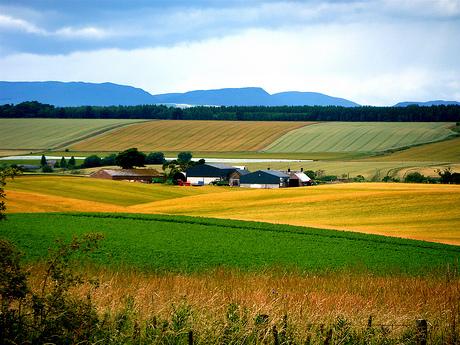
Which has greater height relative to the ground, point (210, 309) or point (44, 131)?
point (44, 131)

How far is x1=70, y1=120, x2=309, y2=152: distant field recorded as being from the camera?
146m

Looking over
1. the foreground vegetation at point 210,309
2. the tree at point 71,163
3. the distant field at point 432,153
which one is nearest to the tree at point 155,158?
the tree at point 71,163

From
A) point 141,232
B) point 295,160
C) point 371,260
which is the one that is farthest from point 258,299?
point 295,160

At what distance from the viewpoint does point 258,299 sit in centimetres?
1547

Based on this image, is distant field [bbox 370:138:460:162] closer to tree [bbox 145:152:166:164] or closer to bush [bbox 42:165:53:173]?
tree [bbox 145:152:166:164]

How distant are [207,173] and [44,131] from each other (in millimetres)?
66956

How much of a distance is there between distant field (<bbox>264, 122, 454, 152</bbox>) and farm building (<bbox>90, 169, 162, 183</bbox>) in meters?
39.3

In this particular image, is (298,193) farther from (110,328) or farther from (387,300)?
(110,328)

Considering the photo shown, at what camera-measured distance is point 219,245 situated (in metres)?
29.0

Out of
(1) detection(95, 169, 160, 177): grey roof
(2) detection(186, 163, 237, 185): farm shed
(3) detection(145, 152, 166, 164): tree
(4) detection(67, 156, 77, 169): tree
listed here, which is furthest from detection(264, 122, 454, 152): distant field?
(4) detection(67, 156, 77, 169): tree

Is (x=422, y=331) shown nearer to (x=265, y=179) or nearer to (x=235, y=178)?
(x=265, y=179)

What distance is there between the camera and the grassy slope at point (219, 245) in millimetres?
24641

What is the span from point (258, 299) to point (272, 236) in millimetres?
17734

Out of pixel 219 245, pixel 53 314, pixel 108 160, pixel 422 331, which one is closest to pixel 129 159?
pixel 108 160
